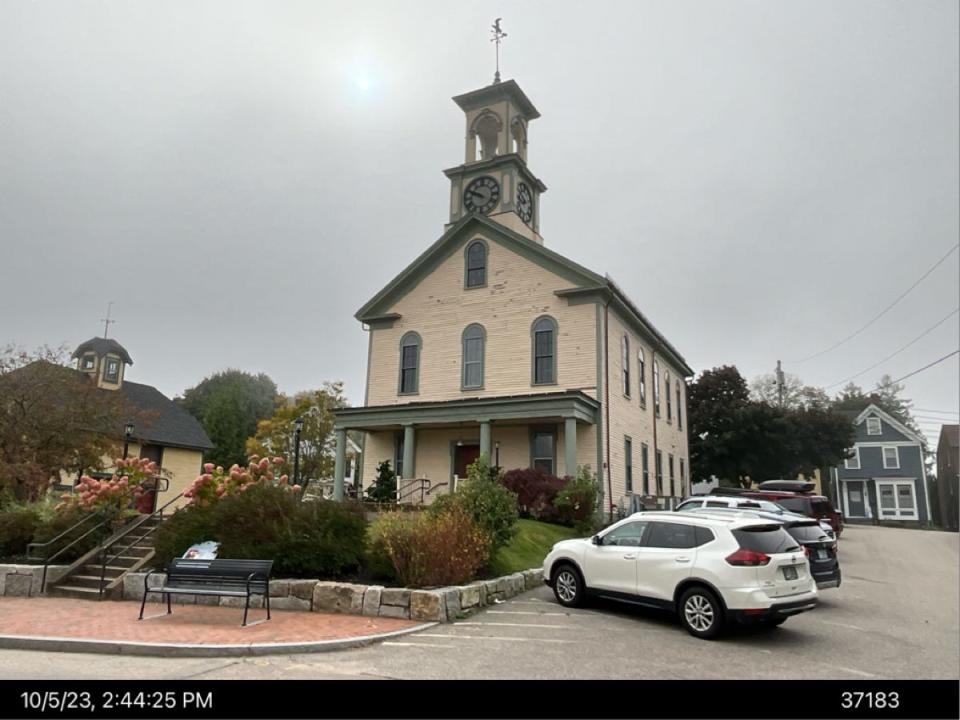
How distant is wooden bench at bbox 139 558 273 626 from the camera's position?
9.73 meters

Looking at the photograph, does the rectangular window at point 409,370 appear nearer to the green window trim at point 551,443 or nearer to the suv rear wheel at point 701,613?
the green window trim at point 551,443

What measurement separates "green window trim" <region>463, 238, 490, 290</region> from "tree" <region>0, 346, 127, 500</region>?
1342 cm

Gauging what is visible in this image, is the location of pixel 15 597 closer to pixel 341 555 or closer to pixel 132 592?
pixel 132 592

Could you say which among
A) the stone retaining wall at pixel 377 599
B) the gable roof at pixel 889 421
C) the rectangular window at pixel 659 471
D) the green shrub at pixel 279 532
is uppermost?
the gable roof at pixel 889 421

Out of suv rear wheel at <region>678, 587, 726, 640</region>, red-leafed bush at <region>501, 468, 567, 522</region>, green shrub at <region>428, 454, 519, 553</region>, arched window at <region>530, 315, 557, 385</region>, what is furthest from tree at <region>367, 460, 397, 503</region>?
suv rear wheel at <region>678, 587, 726, 640</region>

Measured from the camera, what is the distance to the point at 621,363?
79.4 ft

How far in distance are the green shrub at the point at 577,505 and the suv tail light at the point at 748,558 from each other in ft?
32.8

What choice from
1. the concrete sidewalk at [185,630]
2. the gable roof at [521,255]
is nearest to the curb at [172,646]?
the concrete sidewalk at [185,630]

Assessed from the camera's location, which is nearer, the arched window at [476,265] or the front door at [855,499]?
the arched window at [476,265]

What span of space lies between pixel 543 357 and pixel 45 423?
16.0m

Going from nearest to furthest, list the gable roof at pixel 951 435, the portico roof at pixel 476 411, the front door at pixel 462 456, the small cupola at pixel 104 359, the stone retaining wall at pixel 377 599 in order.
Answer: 1. the stone retaining wall at pixel 377 599
2. the portico roof at pixel 476 411
3. the front door at pixel 462 456
4. the small cupola at pixel 104 359
5. the gable roof at pixel 951 435

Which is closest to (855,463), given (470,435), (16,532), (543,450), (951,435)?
(951,435)

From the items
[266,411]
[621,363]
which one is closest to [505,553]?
[621,363]

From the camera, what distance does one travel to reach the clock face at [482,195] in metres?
27.7
